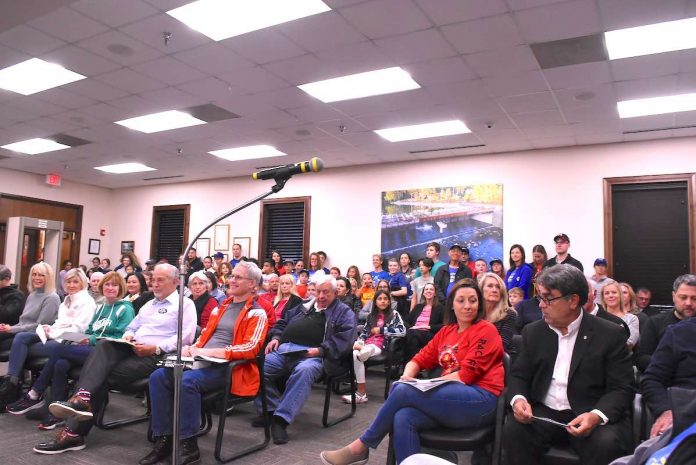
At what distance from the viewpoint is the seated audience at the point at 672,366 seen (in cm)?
234

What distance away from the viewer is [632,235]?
289 inches

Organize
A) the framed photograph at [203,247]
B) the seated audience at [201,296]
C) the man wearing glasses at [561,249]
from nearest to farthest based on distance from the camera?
the seated audience at [201,296] < the man wearing glasses at [561,249] < the framed photograph at [203,247]

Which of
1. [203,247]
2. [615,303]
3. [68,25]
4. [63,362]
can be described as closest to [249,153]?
[203,247]

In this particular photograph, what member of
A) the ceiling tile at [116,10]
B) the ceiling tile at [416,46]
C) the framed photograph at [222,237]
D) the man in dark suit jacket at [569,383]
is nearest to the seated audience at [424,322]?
the ceiling tile at [416,46]

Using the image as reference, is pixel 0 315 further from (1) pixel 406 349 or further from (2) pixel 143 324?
(1) pixel 406 349

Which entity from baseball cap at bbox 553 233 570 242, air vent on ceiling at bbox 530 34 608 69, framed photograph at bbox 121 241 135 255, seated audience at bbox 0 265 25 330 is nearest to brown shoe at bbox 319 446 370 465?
seated audience at bbox 0 265 25 330

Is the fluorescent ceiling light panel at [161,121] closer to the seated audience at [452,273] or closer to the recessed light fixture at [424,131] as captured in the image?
the recessed light fixture at [424,131]

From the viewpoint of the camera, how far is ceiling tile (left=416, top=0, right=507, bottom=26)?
3906 mm

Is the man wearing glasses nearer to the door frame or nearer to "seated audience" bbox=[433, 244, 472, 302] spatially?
the door frame

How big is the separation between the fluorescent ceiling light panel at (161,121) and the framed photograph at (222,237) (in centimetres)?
362

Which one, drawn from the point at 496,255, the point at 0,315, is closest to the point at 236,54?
the point at 0,315

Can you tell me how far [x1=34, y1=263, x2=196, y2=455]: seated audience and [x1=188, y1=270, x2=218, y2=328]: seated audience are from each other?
45.3 inches

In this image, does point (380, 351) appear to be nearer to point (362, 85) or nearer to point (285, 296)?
point (285, 296)

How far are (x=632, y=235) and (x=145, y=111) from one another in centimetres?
681
